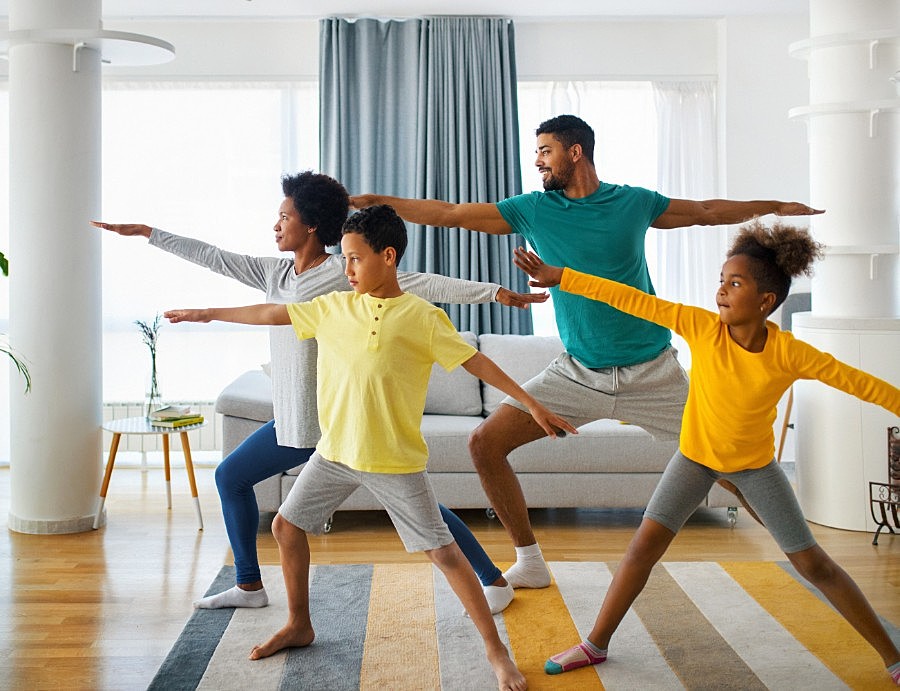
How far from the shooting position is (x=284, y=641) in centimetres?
276

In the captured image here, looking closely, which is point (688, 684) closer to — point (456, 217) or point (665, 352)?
point (665, 352)

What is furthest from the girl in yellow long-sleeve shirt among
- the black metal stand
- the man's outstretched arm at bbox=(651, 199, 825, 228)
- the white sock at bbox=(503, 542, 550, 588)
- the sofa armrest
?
the sofa armrest

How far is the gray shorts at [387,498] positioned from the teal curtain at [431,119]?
116 inches

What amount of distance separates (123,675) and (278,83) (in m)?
3.80

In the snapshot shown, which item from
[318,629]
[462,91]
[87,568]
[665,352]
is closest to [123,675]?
[318,629]

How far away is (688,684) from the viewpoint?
2566mm

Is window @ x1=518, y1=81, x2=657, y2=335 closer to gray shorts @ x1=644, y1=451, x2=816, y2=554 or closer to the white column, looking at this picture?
the white column

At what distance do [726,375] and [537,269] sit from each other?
53 cm

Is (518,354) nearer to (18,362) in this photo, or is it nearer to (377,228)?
(18,362)

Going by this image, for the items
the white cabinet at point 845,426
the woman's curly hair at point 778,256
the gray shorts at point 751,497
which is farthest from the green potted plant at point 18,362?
the white cabinet at point 845,426

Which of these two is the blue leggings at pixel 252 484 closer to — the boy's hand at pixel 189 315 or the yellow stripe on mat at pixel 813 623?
the boy's hand at pixel 189 315

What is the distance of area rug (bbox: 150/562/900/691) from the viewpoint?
259 cm

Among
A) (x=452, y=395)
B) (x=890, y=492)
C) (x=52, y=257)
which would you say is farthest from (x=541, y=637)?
(x=52, y=257)

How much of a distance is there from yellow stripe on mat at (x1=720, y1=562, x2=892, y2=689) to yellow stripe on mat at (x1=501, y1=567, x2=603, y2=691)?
0.66 metres
